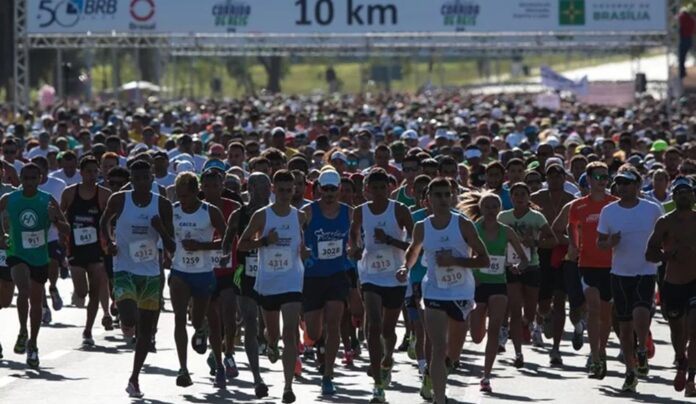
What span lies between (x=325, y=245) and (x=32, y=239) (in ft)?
9.99

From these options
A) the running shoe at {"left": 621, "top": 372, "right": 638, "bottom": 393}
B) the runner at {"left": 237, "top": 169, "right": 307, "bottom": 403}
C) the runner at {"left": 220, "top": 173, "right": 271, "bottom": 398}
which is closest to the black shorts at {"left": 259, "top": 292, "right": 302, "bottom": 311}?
the runner at {"left": 237, "top": 169, "right": 307, "bottom": 403}

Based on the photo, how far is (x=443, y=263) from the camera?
12.6m

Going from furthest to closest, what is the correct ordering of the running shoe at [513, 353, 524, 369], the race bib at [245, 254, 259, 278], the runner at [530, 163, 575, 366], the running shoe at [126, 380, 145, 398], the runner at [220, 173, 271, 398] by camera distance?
the runner at [530, 163, 575, 366]
the running shoe at [513, 353, 524, 369]
the race bib at [245, 254, 259, 278]
the runner at [220, 173, 271, 398]
the running shoe at [126, 380, 145, 398]

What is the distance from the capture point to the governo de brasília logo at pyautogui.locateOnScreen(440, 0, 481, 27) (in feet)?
162

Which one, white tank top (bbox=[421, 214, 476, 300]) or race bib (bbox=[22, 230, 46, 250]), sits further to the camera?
race bib (bbox=[22, 230, 46, 250])

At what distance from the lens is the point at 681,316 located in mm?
14070

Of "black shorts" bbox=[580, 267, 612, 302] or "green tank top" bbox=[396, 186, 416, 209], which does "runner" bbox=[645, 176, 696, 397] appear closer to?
"black shorts" bbox=[580, 267, 612, 302]

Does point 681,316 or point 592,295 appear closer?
point 681,316

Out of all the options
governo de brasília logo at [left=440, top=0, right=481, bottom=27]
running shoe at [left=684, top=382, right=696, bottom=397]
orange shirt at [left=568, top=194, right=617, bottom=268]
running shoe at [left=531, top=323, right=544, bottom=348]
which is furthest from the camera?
governo de brasília logo at [left=440, top=0, right=481, bottom=27]

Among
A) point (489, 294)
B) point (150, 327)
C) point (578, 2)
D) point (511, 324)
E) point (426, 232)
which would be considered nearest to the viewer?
point (426, 232)

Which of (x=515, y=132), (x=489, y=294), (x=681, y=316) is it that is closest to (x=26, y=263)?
(x=489, y=294)

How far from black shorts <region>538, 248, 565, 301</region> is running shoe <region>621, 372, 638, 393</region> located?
2.35 metres

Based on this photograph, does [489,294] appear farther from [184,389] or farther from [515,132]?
[515,132]

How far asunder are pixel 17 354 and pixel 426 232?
192 inches
